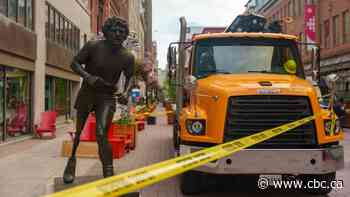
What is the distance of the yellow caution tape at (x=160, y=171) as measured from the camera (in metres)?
3.65

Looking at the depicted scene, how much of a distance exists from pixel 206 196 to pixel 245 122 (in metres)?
1.38

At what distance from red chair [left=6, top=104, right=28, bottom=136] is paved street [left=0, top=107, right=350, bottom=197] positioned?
23.5 inches

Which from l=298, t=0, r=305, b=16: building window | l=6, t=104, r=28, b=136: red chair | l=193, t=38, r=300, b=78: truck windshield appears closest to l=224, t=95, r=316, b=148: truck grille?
l=193, t=38, r=300, b=78: truck windshield

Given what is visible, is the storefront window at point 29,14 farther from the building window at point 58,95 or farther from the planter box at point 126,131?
the planter box at point 126,131

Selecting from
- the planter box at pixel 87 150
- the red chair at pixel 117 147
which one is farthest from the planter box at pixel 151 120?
the planter box at pixel 87 150

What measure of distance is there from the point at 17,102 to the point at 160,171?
12.7 meters

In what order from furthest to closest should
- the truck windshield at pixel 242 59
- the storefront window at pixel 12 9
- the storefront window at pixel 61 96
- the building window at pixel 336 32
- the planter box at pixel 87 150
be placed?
→ 1. the building window at pixel 336 32
2. the storefront window at pixel 61 96
3. the storefront window at pixel 12 9
4. the planter box at pixel 87 150
5. the truck windshield at pixel 242 59

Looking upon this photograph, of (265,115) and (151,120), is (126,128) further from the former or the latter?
(151,120)

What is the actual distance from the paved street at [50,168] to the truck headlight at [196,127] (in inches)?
44.2

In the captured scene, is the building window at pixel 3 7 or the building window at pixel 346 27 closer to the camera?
the building window at pixel 3 7

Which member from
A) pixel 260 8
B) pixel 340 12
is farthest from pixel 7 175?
pixel 260 8

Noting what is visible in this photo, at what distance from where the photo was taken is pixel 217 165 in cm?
607

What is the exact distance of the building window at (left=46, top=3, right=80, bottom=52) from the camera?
20.4 metres

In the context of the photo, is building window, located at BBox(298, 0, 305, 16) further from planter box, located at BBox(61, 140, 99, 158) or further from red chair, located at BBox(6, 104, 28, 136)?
planter box, located at BBox(61, 140, 99, 158)
